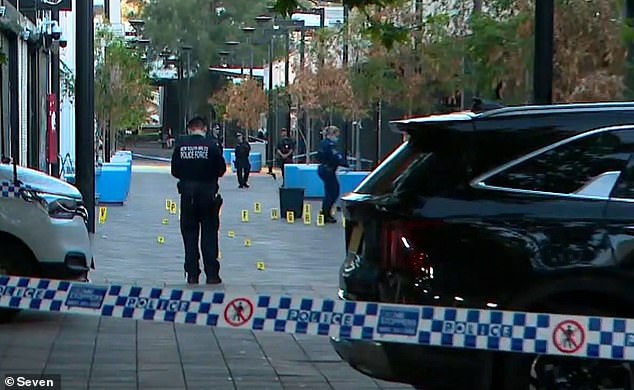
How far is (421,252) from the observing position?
260 inches

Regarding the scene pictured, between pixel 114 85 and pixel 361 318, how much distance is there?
3537 centimetres

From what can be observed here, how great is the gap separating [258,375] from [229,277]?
593 centimetres

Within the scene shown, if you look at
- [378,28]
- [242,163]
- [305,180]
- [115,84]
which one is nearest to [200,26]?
[115,84]

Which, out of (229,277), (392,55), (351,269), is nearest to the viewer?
(351,269)

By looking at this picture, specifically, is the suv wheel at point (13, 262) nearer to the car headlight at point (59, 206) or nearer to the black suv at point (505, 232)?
the car headlight at point (59, 206)

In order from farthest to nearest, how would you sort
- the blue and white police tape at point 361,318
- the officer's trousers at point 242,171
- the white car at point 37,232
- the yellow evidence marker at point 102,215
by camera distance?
1. the officer's trousers at point 242,171
2. the yellow evidence marker at point 102,215
3. the white car at point 37,232
4. the blue and white police tape at point 361,318

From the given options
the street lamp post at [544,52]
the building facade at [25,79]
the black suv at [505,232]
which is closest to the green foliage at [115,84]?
the building facade at [25,79]

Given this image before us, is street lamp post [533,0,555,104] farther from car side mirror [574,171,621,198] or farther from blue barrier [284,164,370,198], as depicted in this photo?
blue barrier [284,164,370,198]

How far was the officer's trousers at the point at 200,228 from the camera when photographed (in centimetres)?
1334

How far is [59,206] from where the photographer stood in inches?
428

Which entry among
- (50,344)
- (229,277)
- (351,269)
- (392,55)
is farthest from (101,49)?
(351,269)

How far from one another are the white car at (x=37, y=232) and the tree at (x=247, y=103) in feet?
149

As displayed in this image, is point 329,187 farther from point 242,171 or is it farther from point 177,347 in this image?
point 242,171

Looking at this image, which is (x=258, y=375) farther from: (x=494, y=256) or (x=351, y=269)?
(x=494, y=256)
